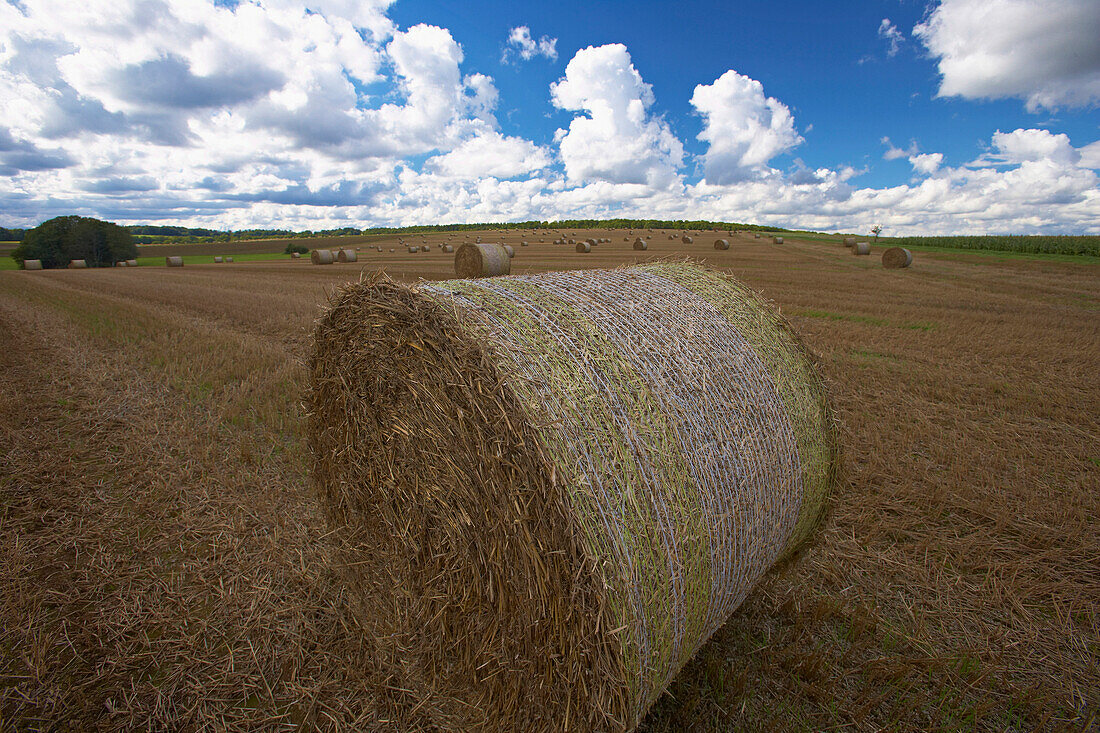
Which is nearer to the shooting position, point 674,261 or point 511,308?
point 511,308

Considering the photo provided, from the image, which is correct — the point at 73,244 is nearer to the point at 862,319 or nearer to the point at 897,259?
the point at 862,319

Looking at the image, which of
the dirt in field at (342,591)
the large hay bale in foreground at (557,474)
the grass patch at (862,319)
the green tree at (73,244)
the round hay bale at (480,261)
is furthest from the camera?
the green tree at (73,244)

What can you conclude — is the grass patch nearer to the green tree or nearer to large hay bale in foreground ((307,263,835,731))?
large hay bale in foreground ((307,263,835,731))

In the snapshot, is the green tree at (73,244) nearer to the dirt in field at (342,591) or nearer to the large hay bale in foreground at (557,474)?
the dirt in field at (342,591)

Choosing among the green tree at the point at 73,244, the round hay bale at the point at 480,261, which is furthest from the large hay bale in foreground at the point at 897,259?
the green tree at the point at 73,244

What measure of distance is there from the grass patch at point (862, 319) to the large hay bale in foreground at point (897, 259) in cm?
1559

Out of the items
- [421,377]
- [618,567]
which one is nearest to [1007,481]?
[618,567]

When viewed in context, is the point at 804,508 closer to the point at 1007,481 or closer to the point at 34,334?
the point at 1007,481

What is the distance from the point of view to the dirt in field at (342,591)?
2.50 metres

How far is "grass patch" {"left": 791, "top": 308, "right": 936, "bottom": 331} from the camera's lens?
32.9 feet

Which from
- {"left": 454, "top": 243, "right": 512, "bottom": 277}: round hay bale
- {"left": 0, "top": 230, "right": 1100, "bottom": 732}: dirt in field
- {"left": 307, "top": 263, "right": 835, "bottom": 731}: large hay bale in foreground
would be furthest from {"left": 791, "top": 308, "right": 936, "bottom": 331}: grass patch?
{"left": 454, "top": 243, "right": 512, "bottom": 277}: round hay bale

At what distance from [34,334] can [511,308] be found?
1239cm

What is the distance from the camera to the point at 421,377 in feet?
8.34

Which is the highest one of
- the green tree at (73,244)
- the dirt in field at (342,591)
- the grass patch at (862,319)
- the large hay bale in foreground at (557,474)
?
the green tree at (73,244)
